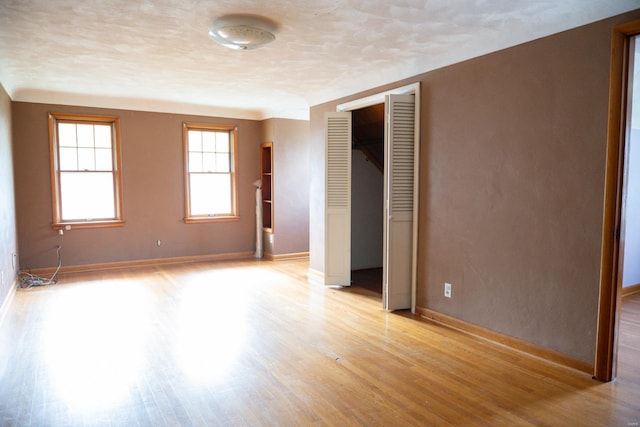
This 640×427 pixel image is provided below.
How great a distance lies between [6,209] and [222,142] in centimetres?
331

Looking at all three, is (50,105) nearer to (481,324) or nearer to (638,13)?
(481,324)

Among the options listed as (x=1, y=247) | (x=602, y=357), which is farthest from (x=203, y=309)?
(x=602, y=357)

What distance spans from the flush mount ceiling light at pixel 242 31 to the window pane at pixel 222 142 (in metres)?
4.02

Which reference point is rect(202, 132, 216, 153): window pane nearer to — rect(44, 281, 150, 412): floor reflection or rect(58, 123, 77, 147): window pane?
rect(58, 123, 77, 147): window pane

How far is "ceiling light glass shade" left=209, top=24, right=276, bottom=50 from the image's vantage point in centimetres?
311

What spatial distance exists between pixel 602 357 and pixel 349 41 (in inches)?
114

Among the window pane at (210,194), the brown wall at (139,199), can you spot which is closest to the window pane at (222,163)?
the window pane at (210,194)

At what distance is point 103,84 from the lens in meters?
5.32

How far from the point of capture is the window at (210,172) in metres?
7.01

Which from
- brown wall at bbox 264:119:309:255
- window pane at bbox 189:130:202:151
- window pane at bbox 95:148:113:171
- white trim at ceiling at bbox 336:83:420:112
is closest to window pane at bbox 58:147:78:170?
window pane at bbox 95:148:113:171

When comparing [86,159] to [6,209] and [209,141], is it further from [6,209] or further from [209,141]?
[209,141]

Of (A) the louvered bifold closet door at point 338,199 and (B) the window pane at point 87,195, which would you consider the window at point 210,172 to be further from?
(A) the louvered bifold closet door at point 338,199

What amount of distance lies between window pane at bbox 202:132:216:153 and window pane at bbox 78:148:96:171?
5.39 feet

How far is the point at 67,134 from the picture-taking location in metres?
6.14
